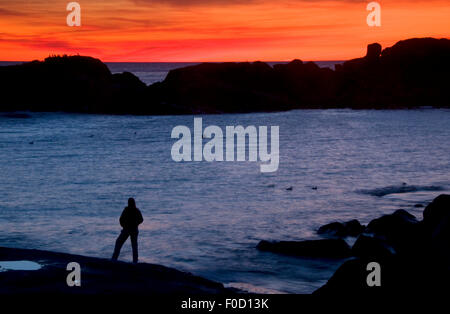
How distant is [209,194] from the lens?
114 ft

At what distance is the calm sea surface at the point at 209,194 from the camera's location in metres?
20.6

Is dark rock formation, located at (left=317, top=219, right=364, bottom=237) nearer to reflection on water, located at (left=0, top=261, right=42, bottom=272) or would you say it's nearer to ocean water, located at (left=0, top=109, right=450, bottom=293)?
ocean water, located at (left=0, top=109, right=450, bottom=293)

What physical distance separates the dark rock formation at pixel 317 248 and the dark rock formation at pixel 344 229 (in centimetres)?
276

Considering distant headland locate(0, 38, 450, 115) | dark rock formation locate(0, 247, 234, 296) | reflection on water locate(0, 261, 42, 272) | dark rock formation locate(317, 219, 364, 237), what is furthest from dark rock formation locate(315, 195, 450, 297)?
distant headland locate(0, 38, 450, 115)

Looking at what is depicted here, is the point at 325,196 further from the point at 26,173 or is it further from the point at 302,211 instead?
the point at 26,173

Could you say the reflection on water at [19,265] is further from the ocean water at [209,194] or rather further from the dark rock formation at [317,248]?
the dark rock formation at [317,248]

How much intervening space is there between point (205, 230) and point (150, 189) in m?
11.9

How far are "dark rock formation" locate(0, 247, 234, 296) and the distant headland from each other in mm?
87667

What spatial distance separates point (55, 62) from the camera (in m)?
117

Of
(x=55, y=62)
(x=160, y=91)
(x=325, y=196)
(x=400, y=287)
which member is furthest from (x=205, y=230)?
(x=55, y=62)

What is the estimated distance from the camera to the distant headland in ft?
349

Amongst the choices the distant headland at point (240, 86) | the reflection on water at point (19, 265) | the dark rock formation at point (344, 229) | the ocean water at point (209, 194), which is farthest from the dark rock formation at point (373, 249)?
the distant headland at point (240, 86)

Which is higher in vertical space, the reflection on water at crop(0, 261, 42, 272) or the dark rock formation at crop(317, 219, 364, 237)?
the reflection on water at crop(0, 261, 42, 272)

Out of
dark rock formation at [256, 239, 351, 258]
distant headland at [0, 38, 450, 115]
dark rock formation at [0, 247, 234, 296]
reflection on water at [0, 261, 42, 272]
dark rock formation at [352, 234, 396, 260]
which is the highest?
distant headland at [0, 38, 450, 115]
